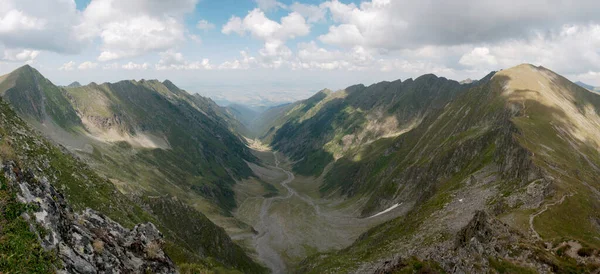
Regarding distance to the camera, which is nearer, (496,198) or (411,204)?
(496,198)

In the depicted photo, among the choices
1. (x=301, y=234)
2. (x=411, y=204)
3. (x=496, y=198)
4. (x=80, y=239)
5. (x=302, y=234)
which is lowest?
(x=301, y=234)

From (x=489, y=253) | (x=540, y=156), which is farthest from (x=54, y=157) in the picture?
(x=540, y=156)

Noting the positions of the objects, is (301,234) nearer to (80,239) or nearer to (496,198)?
(496,198)

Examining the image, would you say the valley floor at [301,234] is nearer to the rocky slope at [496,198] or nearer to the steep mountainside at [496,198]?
the rocky slope at [496,198]

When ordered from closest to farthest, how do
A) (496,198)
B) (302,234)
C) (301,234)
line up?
(496,198)
(302,234)
(301,234)

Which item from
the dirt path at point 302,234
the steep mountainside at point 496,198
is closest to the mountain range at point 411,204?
the steep mountainside at point 496,198

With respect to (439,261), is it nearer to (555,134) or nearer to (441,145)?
(555,134)

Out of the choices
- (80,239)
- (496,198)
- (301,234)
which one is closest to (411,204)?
(301,234)
